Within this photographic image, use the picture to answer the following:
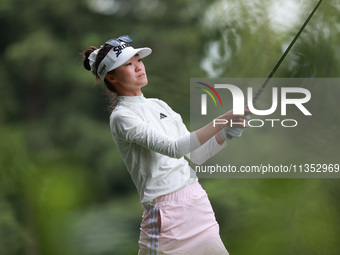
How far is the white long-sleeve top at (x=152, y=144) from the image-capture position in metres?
1.13

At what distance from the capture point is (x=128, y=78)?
123 centimetres

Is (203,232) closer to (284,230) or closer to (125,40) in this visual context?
(125,40)

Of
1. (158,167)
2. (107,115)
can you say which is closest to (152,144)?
(158,167)

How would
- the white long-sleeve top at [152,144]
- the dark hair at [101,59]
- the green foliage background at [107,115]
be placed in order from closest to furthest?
the white long-sleeve top at [152,144], the dark hair at [101,59], the green foliage background at [107,115]

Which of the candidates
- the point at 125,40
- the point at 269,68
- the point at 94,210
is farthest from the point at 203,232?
the point at 94,210

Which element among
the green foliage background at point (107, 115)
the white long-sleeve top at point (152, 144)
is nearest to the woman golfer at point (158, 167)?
the white long-sleeve top at point (152, 144)

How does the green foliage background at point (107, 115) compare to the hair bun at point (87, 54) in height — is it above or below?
below

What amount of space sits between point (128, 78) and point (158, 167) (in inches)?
7.6

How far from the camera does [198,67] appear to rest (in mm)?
2873

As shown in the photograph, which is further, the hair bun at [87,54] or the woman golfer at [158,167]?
the hair bun at [87,54]

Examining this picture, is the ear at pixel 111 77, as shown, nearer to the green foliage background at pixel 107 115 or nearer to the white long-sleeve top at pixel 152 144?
the white long-sleeve top at pixel 152 144

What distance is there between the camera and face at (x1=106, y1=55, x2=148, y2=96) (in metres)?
1.23

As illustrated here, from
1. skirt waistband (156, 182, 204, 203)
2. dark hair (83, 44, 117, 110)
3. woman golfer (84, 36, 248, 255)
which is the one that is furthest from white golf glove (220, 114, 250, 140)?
dark hair (83, 44, 117, 110)

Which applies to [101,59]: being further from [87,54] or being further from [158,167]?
[158,167]
